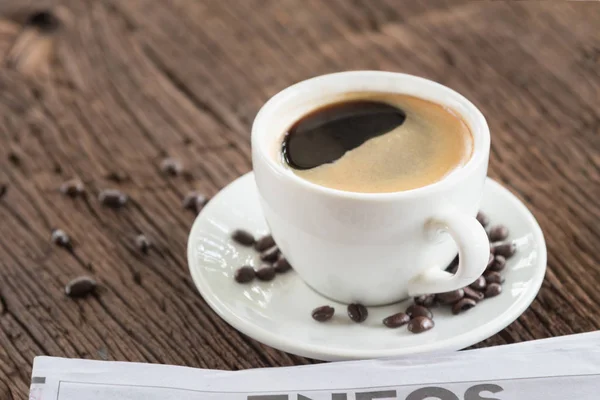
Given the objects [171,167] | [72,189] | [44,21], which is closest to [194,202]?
[171,167]

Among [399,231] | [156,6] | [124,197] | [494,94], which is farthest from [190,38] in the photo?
[399,231]

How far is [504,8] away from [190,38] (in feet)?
2.21

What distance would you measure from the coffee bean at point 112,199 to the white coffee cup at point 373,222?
1.11ft

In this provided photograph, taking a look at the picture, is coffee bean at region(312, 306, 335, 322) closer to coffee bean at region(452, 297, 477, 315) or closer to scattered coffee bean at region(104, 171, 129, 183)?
coffee bean at region(452, 297, 477, 315)

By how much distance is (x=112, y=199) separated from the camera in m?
1.25

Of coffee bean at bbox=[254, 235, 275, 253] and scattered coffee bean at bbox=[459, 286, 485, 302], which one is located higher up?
scattered coffee bean at bbox=[459, 286, 485, 302]

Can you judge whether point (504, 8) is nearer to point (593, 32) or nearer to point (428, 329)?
point (593, 32)

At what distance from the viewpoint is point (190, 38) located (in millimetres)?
1655

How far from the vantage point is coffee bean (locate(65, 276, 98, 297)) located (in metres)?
1.09

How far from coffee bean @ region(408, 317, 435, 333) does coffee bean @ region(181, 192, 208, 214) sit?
0.45 metres

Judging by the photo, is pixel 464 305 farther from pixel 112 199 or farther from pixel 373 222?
pixel 112 199

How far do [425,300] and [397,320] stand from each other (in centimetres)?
5

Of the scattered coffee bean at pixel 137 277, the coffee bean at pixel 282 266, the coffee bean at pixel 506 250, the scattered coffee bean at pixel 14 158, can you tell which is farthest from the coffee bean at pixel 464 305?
the scattered coffee bean at pixel 14 158

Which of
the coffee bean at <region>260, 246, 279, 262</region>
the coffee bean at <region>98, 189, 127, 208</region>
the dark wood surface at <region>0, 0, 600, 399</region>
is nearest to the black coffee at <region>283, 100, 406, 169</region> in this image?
the coffee bean at <region>260, 246, 279, 262</region>
